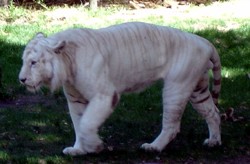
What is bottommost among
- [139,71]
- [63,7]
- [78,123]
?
[63,7]

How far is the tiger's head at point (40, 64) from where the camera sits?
214 inches

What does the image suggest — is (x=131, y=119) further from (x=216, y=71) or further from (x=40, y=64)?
(x=40, y=64)

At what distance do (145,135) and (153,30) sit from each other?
1.39 m

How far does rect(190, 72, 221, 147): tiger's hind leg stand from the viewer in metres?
6.38

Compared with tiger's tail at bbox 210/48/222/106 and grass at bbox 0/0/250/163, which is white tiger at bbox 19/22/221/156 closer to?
tiger's tail at bbox 210/48/222/106

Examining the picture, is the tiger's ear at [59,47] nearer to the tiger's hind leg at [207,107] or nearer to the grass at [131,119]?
the grass at [131,119]

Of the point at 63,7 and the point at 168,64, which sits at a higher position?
the point at 168,64

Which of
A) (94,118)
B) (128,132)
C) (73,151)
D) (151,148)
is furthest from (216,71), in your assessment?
(73,151)

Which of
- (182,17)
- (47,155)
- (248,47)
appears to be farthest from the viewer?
(182,17)

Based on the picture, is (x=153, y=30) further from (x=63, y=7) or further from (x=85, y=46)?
(x=63, y=7)

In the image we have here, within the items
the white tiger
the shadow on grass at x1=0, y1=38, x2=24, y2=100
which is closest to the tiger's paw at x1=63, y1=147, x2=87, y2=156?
the white tiger

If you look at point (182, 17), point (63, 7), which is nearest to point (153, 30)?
point (182, 17)

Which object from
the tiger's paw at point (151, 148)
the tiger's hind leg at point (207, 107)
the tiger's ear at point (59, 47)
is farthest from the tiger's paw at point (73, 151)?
the tiger's hind leg at point (207, 107)

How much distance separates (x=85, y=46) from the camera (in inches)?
220
